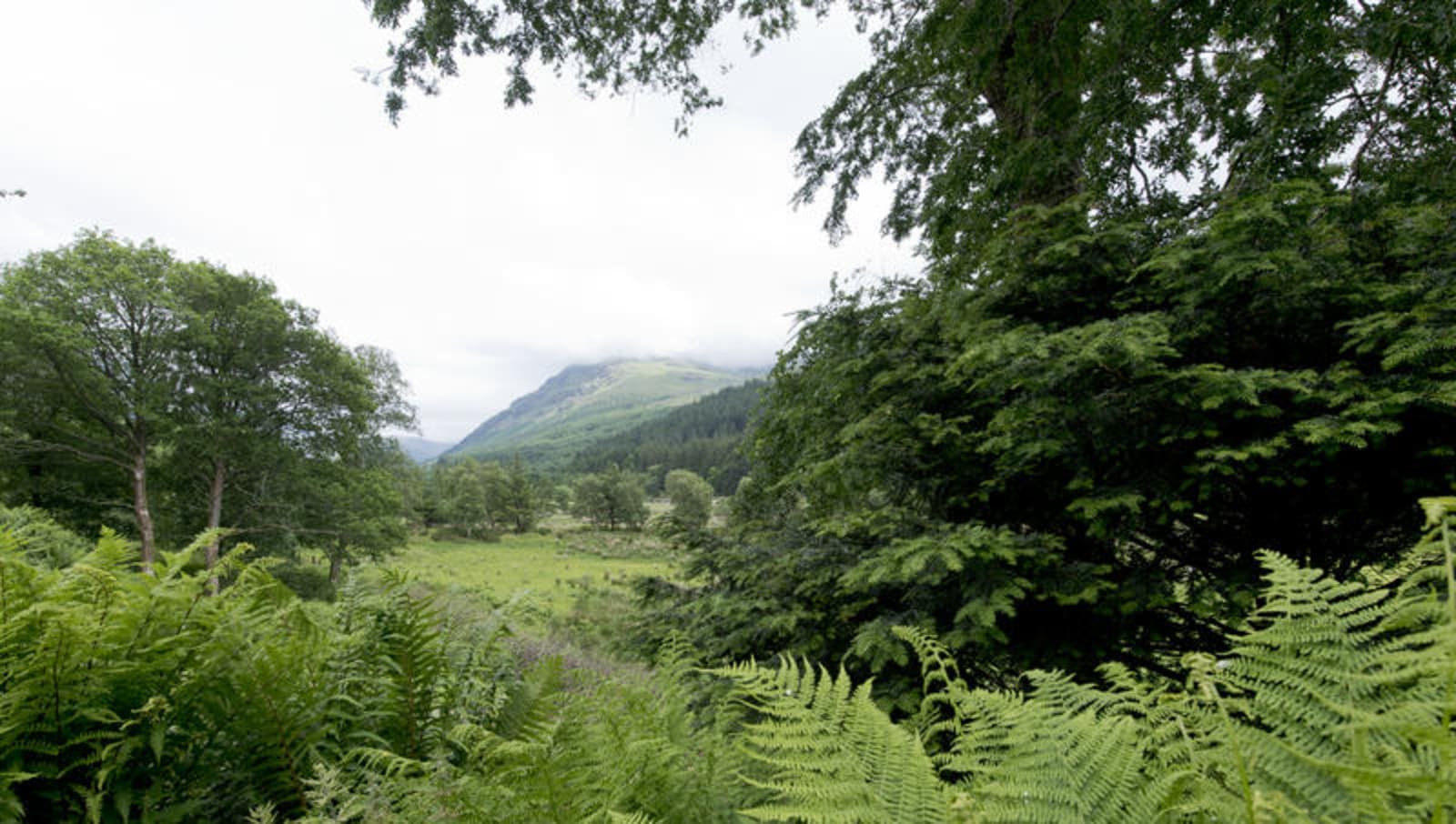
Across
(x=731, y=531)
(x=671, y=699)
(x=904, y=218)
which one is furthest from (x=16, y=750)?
(x=904, y=218)

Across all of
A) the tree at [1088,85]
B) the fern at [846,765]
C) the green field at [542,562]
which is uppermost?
the tree at [1088,85]

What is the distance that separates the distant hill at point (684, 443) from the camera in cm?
10825

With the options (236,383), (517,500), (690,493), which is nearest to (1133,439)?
(236,383)

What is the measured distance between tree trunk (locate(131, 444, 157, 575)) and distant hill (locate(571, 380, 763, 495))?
230 feet

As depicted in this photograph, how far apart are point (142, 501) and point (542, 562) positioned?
30.2 m

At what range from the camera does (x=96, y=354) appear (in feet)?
47.7

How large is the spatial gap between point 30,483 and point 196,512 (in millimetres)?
3350

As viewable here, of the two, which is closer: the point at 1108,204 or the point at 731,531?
the point at 1108,204

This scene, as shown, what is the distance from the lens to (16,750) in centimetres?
120

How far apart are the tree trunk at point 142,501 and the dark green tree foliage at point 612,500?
52.1 metres

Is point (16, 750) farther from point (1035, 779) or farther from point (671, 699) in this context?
point (1035, 779)

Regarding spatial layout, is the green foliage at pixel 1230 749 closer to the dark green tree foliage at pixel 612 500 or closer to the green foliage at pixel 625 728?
the green foliage at pixel 625 728

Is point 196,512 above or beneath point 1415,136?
beneath

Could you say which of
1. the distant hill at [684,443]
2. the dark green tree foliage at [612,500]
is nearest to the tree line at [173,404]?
the dark green tree foliage at [612,500]
